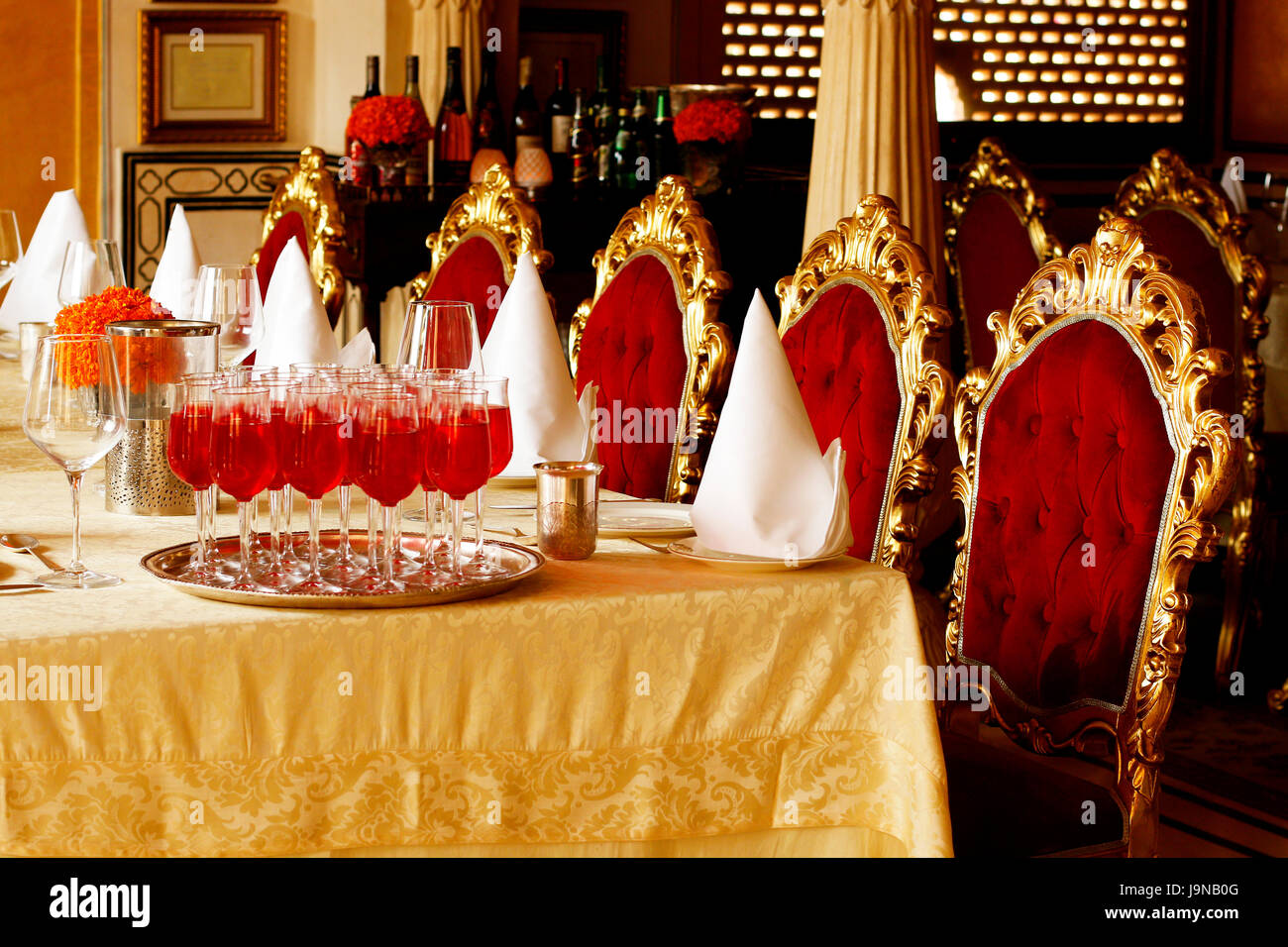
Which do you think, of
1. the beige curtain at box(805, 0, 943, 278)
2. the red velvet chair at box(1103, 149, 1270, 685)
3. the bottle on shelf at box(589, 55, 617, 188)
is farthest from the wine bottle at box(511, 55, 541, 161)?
the red velvet chair at box(1103, 149, 1270, 685)

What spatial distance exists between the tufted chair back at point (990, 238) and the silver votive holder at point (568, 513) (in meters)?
2.48

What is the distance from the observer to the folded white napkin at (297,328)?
2131 mm

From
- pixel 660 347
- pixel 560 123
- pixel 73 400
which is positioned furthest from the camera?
pixel 560 123

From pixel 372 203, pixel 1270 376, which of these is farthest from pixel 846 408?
pixel 1270 376

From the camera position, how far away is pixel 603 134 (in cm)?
481

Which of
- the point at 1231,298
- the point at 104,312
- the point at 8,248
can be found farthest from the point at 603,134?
the point at 104,312

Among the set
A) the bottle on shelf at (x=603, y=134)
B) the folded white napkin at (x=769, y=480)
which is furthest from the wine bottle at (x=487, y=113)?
the folded white napkin at (x=769, y=480)

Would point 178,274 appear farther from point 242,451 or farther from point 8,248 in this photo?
point 242,451

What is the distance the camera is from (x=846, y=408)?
7.23 feet

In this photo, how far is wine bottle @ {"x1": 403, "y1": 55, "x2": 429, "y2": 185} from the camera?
457cm

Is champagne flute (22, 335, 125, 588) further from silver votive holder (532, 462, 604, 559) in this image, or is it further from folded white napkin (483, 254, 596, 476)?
folded white napkin (483, 254, 596, 476)

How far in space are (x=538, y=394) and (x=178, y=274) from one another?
921 millimetres

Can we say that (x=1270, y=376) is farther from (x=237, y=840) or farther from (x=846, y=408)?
(x=237, y=840)
